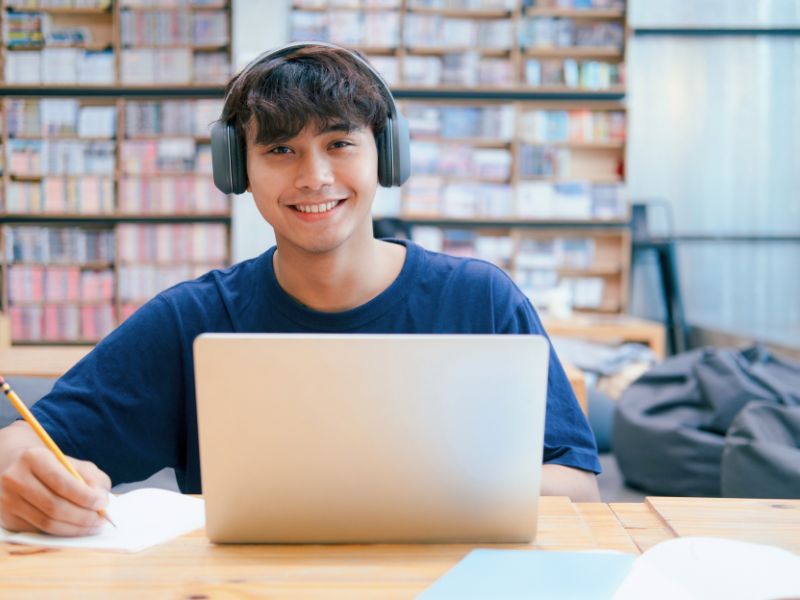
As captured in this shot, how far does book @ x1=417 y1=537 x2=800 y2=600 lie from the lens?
73cm

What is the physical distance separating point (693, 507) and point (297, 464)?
0.47 meters

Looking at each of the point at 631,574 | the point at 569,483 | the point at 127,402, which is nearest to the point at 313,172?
the point at 127,402

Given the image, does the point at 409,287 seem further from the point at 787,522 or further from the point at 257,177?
the point at 787,522

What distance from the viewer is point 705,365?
2748mm

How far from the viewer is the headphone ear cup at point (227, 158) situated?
1.33 metres

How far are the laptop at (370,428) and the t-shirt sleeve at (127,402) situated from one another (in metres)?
0.50

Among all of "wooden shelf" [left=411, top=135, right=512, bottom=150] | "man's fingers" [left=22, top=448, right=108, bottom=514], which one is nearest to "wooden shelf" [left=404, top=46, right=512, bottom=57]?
"wooden shelf" [left=411, top=135, right=512, bottom=150]

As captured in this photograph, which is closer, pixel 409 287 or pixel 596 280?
pixel 409 287

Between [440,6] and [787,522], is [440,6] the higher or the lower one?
the higher one

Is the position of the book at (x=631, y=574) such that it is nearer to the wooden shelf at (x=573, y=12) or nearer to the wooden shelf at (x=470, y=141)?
the wooden shelf at (x=470, y=141)

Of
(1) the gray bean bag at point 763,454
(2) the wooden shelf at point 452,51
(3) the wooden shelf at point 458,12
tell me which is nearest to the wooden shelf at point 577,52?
(2) the wooden shelf at point 452,51

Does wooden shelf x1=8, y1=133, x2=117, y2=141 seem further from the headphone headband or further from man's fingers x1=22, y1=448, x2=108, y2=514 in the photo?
man's fingers x1=22, y1=448, x2=108, y2=514

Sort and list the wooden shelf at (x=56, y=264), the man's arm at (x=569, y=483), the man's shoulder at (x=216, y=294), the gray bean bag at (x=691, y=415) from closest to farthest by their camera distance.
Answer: the man's arm at (x=569, y=483)
the man's shoulder at (x=216, y=294)
the gray bean bag at (x=691, y=415)
the wooden shelf at (x=56, y=264)

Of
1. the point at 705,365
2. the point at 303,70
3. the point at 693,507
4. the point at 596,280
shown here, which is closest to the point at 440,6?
the point at 596,280
